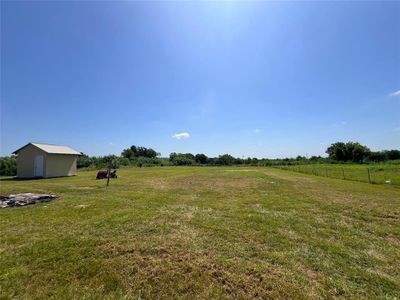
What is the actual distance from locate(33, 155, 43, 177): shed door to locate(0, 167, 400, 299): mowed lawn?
14.0m

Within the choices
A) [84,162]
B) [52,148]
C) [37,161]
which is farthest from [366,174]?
[84,162]

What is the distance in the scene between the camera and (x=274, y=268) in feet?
11.1

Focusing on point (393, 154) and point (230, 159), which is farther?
point (230, 159)

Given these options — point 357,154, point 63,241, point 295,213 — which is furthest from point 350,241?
point 357,154

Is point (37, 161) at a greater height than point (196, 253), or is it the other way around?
point (37, 161)

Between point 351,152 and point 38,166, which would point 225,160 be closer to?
point 351,152

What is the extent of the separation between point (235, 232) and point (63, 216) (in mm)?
4794

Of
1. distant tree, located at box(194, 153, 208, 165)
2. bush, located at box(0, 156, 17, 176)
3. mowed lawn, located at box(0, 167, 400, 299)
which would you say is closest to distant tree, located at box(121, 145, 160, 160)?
distant tree, located at box(194, 153, 208, 165)

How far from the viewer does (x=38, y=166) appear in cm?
1869

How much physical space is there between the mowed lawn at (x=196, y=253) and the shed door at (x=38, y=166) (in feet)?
46.0

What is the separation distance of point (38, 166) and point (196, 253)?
804 inches

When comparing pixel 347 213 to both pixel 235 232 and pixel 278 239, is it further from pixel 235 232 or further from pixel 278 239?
pixel 235 232

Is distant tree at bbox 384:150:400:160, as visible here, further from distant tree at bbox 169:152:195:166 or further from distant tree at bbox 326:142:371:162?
distant tree at bbox 169:152:195:166

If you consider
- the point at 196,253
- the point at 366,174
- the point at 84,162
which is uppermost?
the point at 84,162
